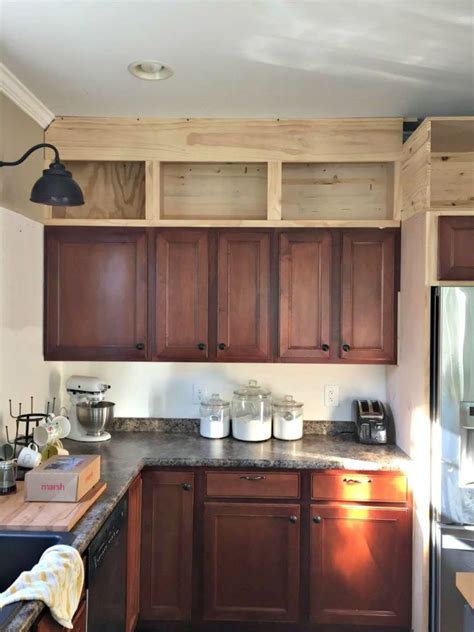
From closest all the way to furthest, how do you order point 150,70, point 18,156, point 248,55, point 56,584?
point 56,584 → point 248,55 → point 150,70 → point 18,156

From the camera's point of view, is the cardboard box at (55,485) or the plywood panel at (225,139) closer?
the cardboard box at (55,485)

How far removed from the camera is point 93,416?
8.75ft

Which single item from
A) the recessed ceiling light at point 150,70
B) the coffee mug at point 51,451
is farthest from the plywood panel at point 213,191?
the coffee mug at point 51,451

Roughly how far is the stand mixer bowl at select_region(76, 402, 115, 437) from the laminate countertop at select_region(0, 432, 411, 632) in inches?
3.2

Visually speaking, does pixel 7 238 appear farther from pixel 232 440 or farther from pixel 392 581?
pixel 392 581

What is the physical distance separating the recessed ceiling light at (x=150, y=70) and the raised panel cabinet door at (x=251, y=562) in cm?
193

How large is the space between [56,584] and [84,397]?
148 centimetres

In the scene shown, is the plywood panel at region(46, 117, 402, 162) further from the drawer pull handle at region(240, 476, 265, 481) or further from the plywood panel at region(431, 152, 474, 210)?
the drawer pull handle at region(240, 476, 265, 481)

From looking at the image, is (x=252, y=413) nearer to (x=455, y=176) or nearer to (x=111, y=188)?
(x=111, y=188)

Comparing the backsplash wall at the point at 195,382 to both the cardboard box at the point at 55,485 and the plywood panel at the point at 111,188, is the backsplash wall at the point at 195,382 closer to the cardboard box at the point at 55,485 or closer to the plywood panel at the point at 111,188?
the plywood panel at the point at 111,188

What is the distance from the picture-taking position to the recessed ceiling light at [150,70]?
2.06 metres

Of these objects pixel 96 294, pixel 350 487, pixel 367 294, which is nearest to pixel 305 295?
pixel 367 294

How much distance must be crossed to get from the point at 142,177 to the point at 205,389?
1264 mm

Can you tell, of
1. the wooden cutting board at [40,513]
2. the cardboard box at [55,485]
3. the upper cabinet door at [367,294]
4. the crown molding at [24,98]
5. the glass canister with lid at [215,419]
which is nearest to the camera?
the wooden cutting board at [40,513]
